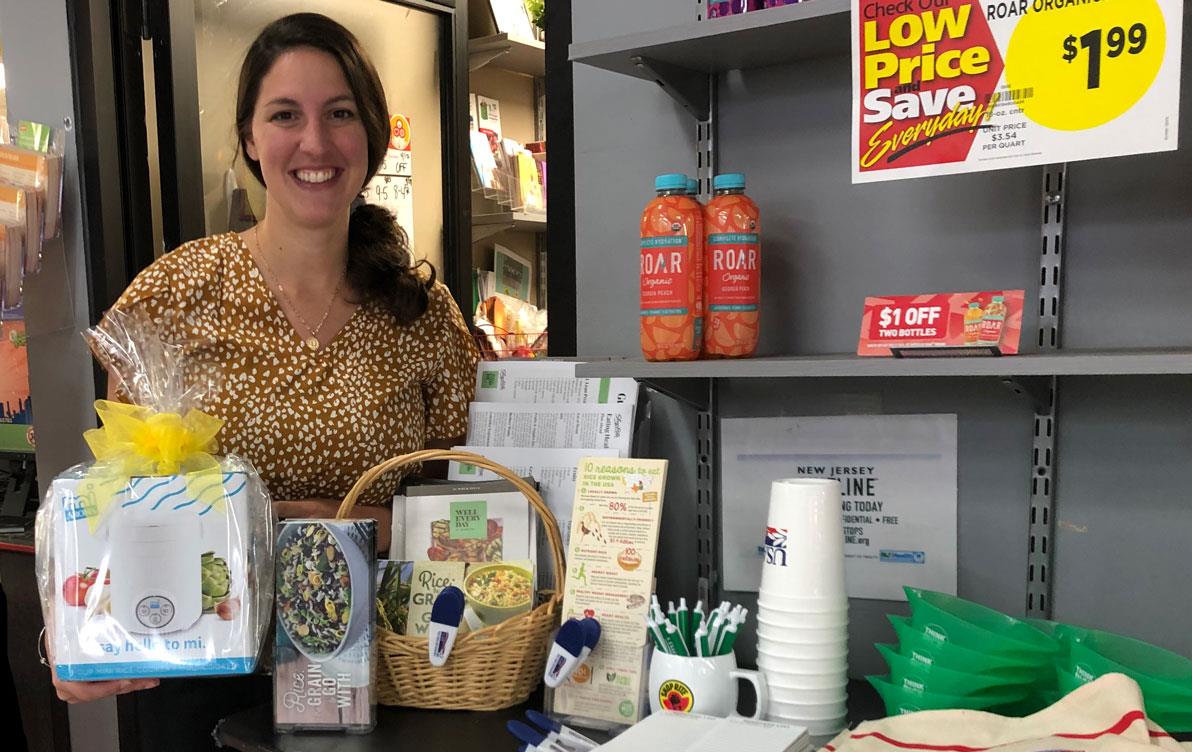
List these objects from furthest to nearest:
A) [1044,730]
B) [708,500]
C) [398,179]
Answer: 1. [398,179]
2. [708,500]
3. [1044,730]

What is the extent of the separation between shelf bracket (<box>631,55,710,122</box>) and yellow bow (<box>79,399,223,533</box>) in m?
0.83

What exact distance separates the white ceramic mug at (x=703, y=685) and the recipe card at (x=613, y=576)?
73 millimetres

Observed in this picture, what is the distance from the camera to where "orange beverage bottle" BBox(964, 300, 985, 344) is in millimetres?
1138

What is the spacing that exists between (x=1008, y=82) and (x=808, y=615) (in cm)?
69

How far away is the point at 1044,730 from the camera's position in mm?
987

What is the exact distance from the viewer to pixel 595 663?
4.23ft

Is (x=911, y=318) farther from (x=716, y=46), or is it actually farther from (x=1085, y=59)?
(x=716, y=46)

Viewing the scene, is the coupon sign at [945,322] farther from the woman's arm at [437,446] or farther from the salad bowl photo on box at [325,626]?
the woman's arm at [437,446]

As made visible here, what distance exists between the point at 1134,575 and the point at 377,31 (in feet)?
8.68

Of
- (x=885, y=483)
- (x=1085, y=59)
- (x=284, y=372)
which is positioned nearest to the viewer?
(x=1085, y=59)

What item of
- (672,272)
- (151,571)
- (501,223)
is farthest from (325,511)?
(501,223)

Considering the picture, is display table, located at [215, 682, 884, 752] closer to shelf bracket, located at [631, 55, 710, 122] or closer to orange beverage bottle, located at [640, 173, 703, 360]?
orange beverage bottle, located at [640, 173, 703, 360]

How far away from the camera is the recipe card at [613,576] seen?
Answer: 4.18 ft

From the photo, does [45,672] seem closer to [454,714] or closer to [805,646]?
[454,714]
